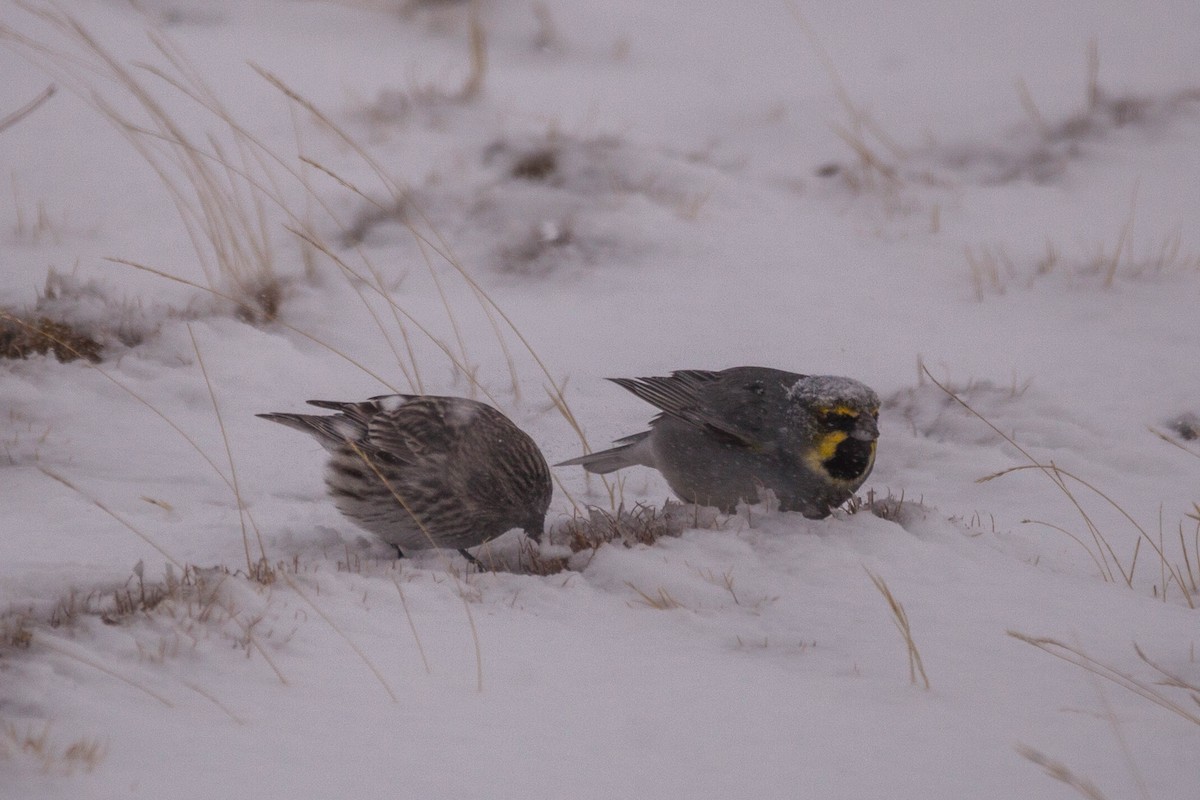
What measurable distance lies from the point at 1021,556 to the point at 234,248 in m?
4.93

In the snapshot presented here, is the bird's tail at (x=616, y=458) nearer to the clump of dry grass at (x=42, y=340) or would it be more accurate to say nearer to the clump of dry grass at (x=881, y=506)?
the clump of dry grass at (x=881, y=506)

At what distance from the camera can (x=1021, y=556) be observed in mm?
4312

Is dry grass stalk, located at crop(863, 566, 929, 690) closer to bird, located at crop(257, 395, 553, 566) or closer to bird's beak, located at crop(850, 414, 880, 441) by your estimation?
bird's beak, located at crop(850, 414, 880, 441)

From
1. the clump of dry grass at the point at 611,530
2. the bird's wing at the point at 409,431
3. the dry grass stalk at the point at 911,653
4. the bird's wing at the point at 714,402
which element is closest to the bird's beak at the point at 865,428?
the bird's wing at the point at 714,402

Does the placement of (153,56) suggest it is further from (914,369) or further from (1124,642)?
(1124,642)

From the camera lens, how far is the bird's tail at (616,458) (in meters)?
5.10

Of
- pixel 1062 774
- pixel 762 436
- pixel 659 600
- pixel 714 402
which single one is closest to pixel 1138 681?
pixel 1062 774

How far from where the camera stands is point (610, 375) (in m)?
6.53

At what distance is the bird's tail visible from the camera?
16.7 feet

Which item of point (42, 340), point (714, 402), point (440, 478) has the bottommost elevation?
point (440, 478)

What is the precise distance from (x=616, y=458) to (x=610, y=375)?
56.7 inches

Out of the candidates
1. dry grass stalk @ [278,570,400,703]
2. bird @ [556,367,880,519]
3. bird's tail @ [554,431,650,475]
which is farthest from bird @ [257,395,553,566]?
dry grass stalk @ [278,570,400,703]

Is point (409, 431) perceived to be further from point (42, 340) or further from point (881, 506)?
point (42, 340)

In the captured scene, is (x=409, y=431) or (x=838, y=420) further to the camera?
(x=409, y=431)
